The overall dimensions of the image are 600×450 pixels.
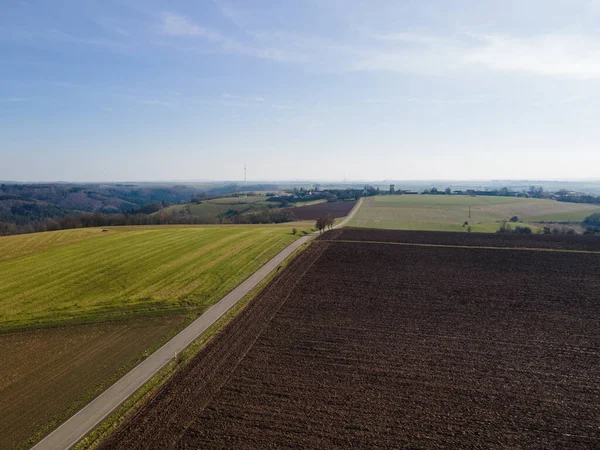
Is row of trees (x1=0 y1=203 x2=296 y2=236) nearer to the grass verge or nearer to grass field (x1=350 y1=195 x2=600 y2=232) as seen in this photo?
grass field (x1=350 y1=195 x2=600 y2=232)

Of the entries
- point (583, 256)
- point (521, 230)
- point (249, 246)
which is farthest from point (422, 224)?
point (249, 246)

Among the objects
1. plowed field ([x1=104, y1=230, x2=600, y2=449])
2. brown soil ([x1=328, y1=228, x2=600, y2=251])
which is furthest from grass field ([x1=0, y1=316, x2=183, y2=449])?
brown soil ([x1=328, y1=228, x2=600, y2=251])

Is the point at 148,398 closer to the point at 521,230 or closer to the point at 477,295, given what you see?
the point at 477,295

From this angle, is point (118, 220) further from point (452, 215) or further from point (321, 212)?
point (452, 215)

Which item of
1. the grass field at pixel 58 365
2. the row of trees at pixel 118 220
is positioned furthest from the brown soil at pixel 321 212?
the grass field at pixel 58 365

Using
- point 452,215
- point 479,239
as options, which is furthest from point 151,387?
point 452,215

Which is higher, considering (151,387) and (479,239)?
(479,239)
